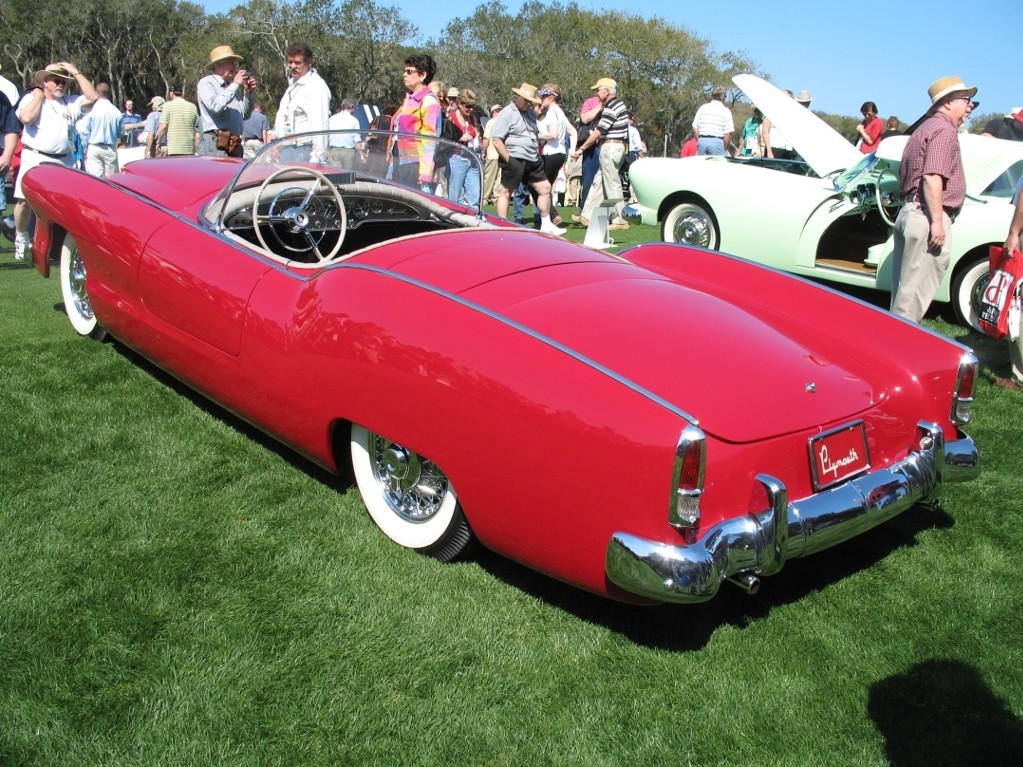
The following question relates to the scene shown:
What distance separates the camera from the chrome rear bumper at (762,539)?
2363 mm

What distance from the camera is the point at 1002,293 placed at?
5059 millimetres

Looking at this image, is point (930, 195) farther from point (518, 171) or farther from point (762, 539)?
point (518, 171)

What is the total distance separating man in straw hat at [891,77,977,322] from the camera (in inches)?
206

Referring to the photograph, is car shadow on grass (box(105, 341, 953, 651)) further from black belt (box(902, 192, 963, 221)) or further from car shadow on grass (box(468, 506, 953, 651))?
black belt (box(902, 192, 963, 221))

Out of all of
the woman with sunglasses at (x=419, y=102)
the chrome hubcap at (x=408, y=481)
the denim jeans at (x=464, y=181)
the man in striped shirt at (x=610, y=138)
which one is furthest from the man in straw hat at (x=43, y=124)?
the chrome hubcap at (x=408, y=481)

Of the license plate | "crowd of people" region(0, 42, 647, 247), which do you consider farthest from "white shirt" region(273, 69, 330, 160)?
the license plate

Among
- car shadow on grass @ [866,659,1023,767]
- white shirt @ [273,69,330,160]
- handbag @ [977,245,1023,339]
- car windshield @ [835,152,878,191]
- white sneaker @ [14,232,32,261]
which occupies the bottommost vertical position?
car shadow on grass @ [866,659,1023,767]

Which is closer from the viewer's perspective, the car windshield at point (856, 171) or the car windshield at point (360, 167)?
the car windshield at point (360, 167)

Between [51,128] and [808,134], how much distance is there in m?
6.60

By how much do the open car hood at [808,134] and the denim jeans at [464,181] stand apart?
3.92 m

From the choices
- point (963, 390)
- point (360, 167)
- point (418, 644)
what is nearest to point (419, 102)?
point (360, 167)

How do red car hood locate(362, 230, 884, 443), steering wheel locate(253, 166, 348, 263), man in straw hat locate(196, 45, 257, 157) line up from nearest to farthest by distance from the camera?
red car hood locate(362, 230, 884, 443) < steering wheel locate(253, 166, 348, 263) < man in straw hat locate(196, 45, 257, 157)

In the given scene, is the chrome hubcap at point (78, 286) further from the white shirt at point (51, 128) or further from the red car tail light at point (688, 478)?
the red car tail light at point (688, 478)

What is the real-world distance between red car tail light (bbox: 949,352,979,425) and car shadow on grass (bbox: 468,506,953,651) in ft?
1.73
